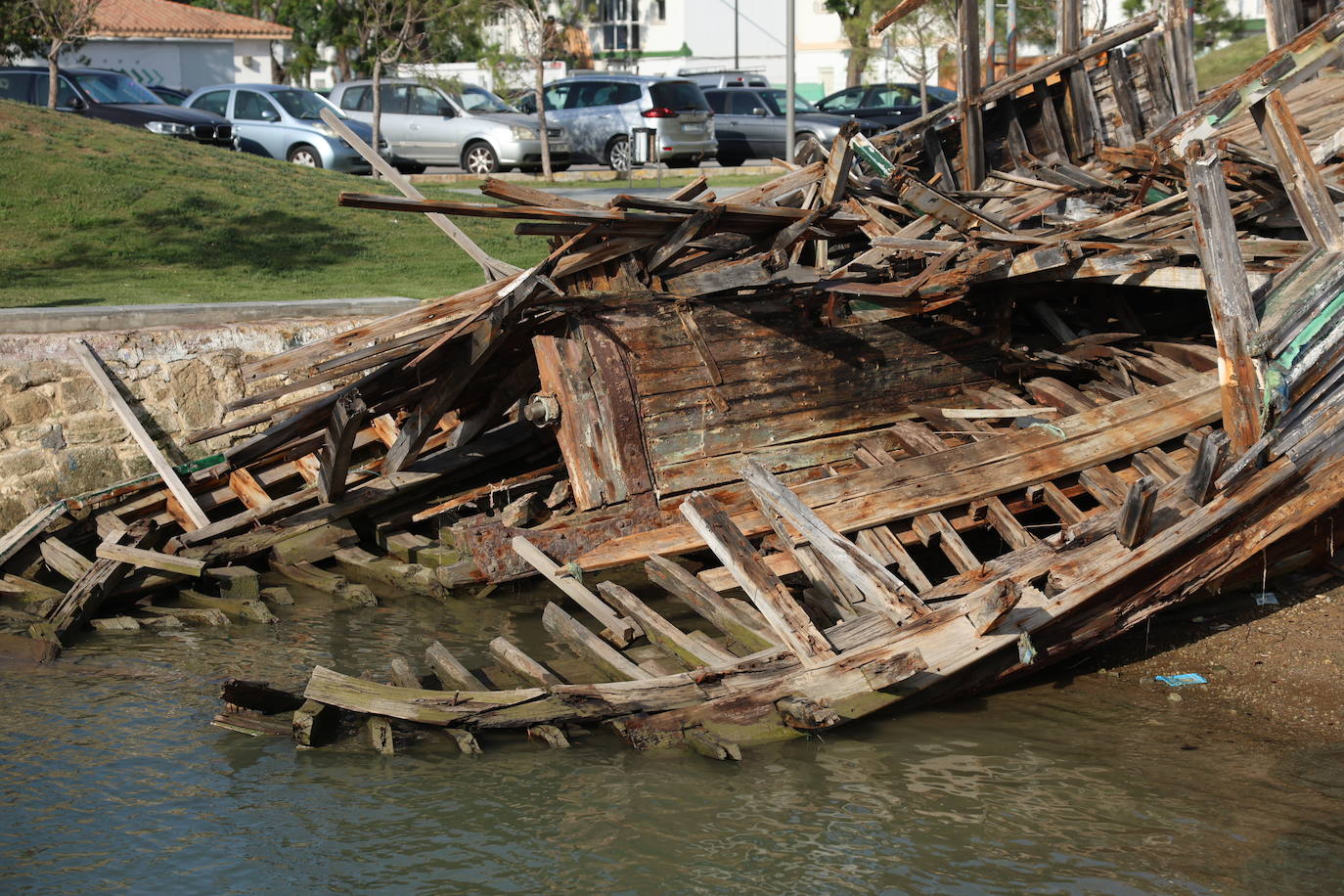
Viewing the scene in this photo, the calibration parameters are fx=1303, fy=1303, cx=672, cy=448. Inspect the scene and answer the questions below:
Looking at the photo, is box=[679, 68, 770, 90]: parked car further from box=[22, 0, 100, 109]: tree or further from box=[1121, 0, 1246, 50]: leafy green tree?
box=[22, 0, 100, 109]: tree

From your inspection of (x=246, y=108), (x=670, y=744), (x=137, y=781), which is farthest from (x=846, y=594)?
(x=246, y=108)

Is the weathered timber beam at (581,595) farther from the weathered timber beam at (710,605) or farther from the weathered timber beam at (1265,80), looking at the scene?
the weathered timber beam at (1265,80)

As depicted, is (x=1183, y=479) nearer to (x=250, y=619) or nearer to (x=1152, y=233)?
(x=1152, y=233)

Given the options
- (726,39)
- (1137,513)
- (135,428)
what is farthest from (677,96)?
(726,39)

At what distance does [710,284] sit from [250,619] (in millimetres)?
3249

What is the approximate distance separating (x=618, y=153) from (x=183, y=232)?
11.2 meters

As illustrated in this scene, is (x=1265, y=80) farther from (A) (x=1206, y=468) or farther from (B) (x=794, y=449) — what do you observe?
(B) (x=794, y=449)

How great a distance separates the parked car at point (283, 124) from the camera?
2055cm

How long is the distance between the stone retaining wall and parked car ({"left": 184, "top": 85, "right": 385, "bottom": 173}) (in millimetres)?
11768

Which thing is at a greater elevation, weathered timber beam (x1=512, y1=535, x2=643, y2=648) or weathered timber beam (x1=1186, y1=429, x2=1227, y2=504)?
weathered timber beam (x1=1186, y1=429, x2=1227, y2=504)

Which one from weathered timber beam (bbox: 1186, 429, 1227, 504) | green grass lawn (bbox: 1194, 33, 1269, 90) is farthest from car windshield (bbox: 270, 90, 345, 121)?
green grass lawn (bbox: 1194, 33, 1269, 90)

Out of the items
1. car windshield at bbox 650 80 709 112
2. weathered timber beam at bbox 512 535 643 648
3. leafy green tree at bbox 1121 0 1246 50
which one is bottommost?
Result: weathered timber beam at bbox 512 535 643 648

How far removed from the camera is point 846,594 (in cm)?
623

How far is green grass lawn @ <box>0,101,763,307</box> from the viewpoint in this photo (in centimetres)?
1129
